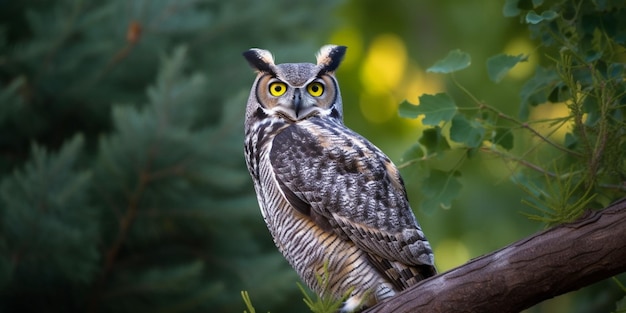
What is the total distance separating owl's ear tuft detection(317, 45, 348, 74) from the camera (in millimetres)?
3799

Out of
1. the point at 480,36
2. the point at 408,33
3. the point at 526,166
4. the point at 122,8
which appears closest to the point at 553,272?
the point at 526,166

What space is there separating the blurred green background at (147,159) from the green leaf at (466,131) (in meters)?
1.33

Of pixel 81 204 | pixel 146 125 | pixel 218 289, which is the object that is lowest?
pixel 218 289

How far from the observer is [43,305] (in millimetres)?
5941

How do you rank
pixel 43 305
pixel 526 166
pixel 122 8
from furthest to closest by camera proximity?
pixel 122 8 < pixel 43 305 < pixel 526 166

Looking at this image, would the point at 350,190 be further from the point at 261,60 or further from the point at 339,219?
the point at 261,60

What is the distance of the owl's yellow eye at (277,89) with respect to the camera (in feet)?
12.1

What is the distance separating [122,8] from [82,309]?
2.08 metres

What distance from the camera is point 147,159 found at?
5.79 m

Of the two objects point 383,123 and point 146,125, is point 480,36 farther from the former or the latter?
point 146,125

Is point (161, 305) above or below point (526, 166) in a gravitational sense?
above

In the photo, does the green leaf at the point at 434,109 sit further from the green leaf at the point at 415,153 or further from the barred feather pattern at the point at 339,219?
the barred feather pattern at the point at 339,219

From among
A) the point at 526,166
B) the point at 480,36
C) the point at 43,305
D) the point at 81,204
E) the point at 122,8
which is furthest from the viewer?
Result: the point at 480,36

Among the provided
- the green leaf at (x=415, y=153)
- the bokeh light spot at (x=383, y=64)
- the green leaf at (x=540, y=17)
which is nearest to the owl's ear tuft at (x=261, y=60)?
the green leaf at (x=415, y=153)
